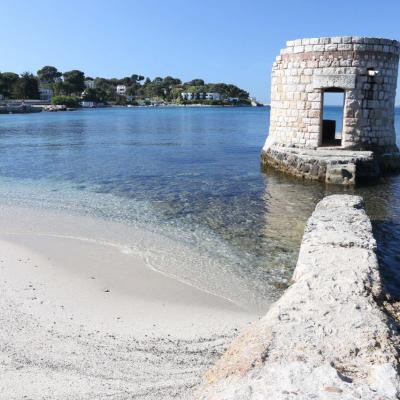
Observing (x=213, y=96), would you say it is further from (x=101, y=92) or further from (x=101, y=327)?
(x=101, y=327)

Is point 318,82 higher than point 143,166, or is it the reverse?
point 318,82

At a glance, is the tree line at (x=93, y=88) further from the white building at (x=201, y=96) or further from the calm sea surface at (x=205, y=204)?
the calm sea surface at (x=205, y=204)

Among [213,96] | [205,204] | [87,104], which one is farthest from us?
→ [213,96]

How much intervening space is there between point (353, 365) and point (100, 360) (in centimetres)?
213

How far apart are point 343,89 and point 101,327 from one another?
37.5 feet

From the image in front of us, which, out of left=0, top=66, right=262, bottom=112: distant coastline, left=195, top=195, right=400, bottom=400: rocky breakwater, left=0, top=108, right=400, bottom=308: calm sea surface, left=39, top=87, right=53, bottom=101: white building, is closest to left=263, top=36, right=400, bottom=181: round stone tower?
left=0, top=108, right=400, bottom=308: calm sea surface

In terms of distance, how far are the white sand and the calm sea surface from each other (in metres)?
0.64

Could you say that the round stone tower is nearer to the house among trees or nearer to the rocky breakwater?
the rocky breakwater

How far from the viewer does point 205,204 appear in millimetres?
10531

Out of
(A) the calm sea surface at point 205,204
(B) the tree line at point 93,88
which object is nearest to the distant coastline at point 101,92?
(B) the tree line at point 93,88

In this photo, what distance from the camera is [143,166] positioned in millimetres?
16469

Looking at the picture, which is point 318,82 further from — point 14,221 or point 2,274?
point 2,274

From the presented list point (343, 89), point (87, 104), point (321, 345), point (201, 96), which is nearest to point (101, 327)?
point (321, 345)

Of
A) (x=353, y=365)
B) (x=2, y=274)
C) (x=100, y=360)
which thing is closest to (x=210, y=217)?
(x=2, y=274)
